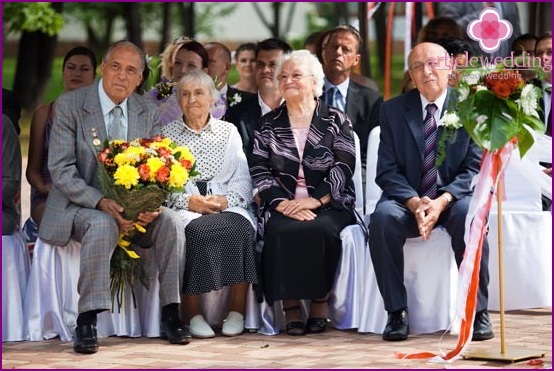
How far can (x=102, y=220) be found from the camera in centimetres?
770

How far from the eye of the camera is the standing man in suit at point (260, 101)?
900 centimetres

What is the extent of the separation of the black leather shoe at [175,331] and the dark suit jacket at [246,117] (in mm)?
1452

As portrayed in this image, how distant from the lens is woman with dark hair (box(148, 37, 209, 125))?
888 cm

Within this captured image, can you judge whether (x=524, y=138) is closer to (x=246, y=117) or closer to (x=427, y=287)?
(x=427, y=287)

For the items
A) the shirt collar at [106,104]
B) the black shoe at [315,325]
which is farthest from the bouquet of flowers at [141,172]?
the black shoe at [315,325]

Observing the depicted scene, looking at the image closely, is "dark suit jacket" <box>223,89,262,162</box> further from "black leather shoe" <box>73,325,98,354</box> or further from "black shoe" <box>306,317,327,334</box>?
"black leather shoe" <box>73,325,98,354</box>

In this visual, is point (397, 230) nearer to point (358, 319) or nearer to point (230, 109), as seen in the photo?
point (358, 319)

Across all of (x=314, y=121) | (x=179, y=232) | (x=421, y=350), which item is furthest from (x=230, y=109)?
(x=421, y=350)

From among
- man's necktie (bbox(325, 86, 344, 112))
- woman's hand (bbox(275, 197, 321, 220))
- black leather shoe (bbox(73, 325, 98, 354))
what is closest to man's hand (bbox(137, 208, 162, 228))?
black leather shoe (bbox(73, 325, 98, 354))

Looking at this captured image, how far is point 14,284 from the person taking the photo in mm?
8156

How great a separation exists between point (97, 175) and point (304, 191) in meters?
1.29

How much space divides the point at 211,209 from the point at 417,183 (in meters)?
1.27

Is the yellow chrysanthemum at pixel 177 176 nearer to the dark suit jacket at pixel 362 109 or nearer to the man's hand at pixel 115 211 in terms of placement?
the man's hand at pixel 115 211

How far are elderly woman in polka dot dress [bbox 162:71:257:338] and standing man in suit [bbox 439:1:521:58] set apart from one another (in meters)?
5.31
